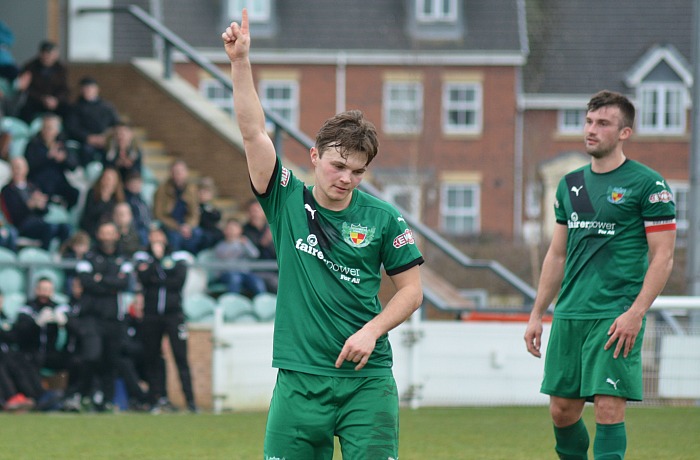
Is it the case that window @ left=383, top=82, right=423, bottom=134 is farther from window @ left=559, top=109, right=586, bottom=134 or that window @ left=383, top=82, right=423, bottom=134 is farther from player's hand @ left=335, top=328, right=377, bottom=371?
player's hand @ left=335, top=328, right=377, bottom=371

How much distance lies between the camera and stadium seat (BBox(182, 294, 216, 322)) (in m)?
14.1

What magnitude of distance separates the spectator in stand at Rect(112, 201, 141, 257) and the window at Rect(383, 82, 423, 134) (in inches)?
911

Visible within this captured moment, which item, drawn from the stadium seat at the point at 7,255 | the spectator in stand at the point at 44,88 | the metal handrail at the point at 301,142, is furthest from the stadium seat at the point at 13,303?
the metal handrail at the point at 301,142

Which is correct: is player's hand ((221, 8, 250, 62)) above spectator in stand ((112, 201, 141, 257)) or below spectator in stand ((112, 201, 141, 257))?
above

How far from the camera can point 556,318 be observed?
23.2 feet

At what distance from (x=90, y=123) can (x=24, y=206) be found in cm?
249

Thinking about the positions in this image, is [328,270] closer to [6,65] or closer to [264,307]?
[264,307]

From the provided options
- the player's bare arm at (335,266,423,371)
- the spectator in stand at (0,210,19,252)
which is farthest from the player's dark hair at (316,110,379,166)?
the spectator in stand at (0,210,19,252)

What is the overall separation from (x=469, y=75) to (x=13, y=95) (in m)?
26.0

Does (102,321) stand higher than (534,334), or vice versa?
(534,334)

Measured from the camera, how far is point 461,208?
42.0 metres

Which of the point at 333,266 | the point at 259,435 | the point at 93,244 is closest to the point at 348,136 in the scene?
the point at 333,266

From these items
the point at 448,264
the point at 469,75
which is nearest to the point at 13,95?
the point at 448,264

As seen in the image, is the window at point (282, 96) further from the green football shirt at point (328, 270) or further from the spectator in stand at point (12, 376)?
the green football shirt at point (328, 270)
